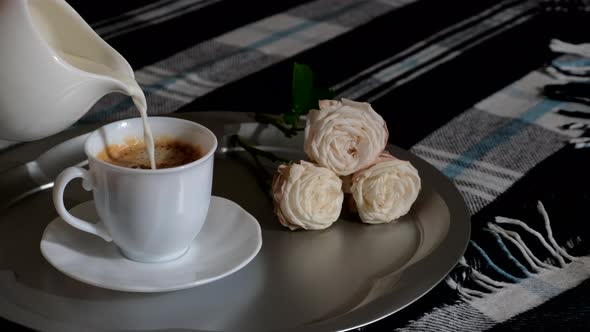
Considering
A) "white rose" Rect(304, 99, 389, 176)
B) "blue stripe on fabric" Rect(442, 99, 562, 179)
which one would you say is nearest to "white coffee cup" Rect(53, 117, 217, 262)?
"white rose" Rect(304, 99, 389, 176)

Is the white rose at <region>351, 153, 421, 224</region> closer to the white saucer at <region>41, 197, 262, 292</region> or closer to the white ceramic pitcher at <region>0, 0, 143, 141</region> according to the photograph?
the white saucer at <region>41, 197, 262, 292</region>

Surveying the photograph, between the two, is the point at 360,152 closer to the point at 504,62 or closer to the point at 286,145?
the point at 286,145

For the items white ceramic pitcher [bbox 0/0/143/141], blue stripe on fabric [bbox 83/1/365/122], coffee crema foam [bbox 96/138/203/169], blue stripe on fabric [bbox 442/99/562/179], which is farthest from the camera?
blue stripe on fabric [bbox 83/1/365/122]

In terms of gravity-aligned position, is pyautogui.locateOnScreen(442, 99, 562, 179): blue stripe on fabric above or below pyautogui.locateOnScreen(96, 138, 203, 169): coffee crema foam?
below

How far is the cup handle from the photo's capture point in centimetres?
75

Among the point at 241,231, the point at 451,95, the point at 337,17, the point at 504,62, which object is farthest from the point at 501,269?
the point at 337,17

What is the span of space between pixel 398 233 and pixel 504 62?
0.64 m

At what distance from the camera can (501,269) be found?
83 cm

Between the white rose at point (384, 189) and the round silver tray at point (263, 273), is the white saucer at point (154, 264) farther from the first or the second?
the white rose at point (384, 189)

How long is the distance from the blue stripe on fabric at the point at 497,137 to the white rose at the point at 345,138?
20cm

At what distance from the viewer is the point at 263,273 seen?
2.56 ft

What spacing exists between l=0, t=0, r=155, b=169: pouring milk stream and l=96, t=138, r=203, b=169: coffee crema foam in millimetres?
23

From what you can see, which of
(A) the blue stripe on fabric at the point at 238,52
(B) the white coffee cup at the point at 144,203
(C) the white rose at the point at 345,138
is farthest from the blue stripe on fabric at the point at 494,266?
(A) the blue stripe on fabric at the point at 238,52

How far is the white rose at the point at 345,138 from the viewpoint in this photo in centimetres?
85
